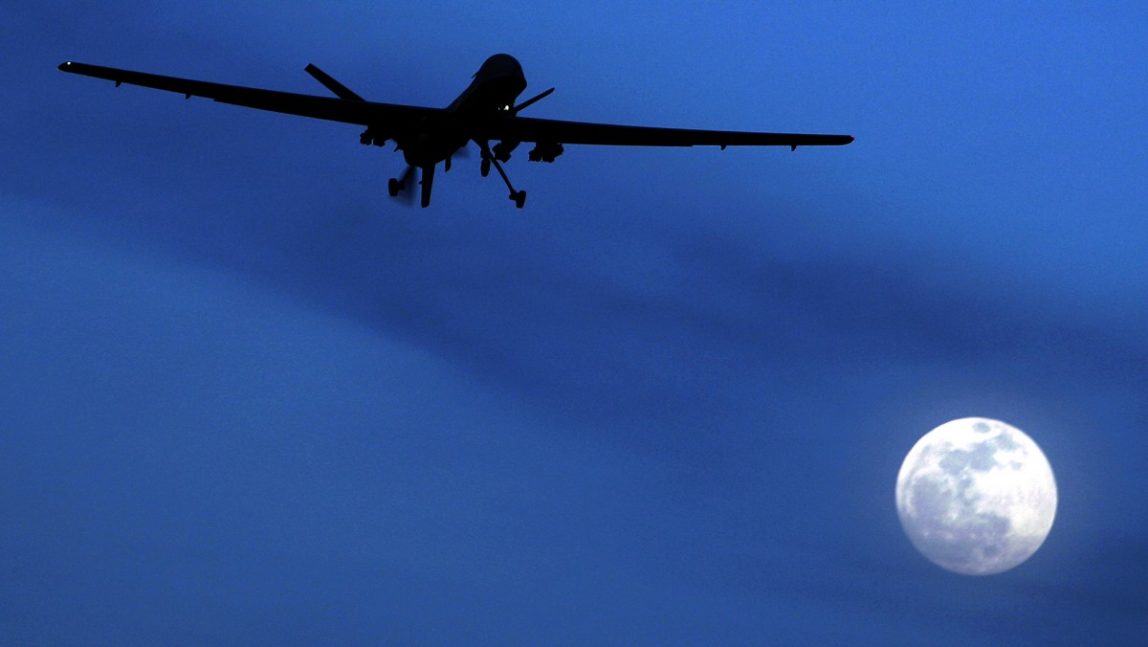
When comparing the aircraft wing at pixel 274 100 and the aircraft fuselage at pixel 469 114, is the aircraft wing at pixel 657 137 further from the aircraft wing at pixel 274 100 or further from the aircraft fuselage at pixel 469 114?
the aircraft wing at pixel 274 100

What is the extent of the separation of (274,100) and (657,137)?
1552 cm

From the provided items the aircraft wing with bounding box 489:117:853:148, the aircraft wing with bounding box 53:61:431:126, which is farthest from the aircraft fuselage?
the aircraft wing with bounding box 489:117:853:148

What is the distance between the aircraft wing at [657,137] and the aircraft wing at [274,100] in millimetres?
5591

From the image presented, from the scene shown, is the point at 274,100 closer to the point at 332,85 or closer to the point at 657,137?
the point at 332,85

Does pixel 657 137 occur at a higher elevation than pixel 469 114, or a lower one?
higher

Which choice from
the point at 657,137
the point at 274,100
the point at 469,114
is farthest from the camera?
the point at 657,137

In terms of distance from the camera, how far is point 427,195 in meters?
54.5

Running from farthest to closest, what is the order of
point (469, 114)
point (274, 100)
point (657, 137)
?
point (657, 137)
point (274, 100)
point (469, 114)

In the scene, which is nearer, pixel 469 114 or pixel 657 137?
pixel 469 114

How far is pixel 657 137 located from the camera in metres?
59.7

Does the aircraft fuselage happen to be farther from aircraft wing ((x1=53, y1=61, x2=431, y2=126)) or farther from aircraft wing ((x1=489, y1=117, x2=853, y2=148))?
aircraft wing ((x1=489, y1=117, x2=853, y2=148))

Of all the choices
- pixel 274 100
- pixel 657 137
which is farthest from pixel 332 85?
pixel 657 137

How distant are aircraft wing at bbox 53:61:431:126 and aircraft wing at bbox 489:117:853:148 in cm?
559

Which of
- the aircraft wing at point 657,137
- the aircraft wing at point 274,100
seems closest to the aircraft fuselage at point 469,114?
the aircraft wing at point 274,100
